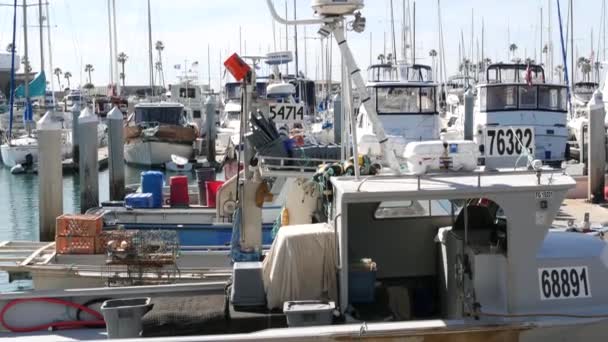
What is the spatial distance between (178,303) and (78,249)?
221 inches

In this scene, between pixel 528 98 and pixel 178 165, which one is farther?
pixel 178 165

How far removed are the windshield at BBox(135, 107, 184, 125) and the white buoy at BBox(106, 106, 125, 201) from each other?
584 inches

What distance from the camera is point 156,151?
38.9m

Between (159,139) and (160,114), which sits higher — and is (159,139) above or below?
below

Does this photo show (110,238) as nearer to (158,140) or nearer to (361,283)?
(361,283)

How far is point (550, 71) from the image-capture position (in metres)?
47.2

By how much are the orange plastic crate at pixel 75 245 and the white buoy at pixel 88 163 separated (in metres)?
8.58

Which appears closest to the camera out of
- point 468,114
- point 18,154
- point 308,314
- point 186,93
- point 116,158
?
point 308,314

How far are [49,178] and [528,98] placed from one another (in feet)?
48.4

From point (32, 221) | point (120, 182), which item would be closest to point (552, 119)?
point (120, 182)

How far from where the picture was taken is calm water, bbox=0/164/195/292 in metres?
23.2

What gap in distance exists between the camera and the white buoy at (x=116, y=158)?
77.2 feet

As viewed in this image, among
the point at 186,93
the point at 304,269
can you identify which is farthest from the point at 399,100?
the point at 186,93

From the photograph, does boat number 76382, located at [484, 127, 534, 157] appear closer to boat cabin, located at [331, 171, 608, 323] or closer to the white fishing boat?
boat cabin, located at [331, 171, 608, 323]
